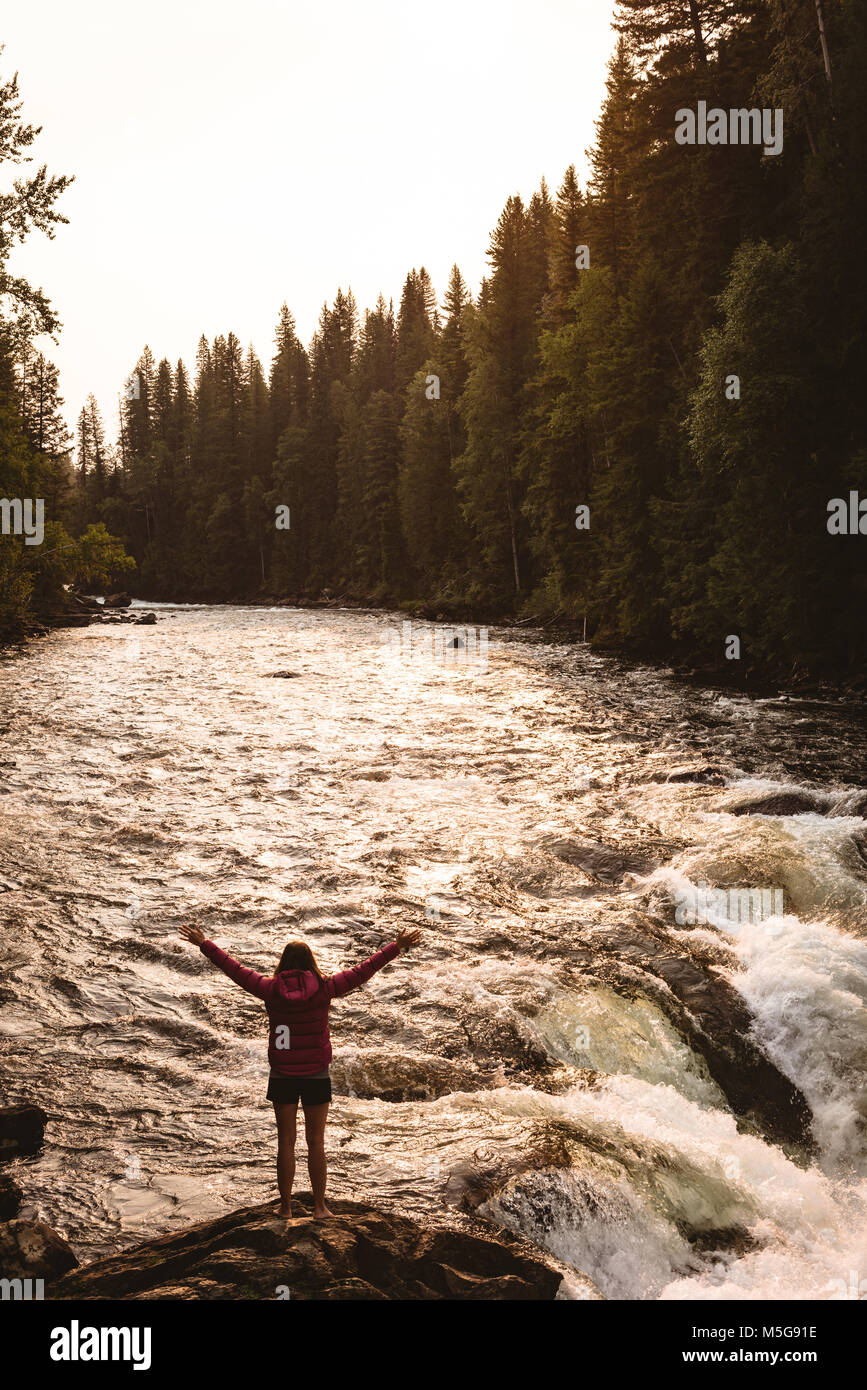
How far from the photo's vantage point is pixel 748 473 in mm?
26594

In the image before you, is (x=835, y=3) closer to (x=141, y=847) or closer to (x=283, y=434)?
(x=141, y=847)

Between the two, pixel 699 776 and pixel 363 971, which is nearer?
pixel 363 971

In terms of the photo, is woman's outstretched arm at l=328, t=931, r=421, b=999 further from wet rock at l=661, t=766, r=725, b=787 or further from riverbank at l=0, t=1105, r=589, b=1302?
wet rock at l=661, t=766, r=725, b=787

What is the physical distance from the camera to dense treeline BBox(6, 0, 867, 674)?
2466cm

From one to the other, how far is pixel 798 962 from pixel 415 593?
59.7m

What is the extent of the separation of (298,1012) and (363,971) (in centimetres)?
51

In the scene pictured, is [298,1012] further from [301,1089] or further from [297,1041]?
[301,1089]

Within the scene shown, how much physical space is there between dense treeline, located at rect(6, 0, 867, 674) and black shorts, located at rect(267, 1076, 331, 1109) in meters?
21.8

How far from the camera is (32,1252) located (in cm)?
569

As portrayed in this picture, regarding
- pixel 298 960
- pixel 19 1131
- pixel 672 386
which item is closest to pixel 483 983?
pixel 298 960

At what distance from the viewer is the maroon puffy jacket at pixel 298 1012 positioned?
5996 millimetres

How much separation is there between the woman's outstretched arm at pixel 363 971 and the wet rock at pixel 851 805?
36.3 ft

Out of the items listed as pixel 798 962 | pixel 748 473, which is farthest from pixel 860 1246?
pixel 748 473

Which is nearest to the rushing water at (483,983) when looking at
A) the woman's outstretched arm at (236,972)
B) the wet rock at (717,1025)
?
the wet rock at (717,1025)
